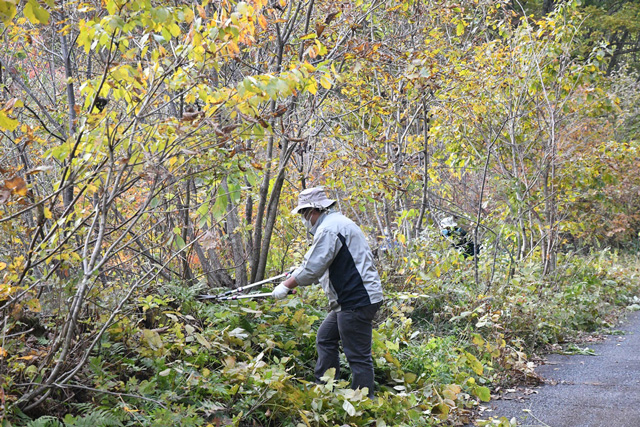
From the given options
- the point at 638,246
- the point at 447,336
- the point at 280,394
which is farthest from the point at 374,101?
the point at 638,246

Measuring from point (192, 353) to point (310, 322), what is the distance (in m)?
1.52

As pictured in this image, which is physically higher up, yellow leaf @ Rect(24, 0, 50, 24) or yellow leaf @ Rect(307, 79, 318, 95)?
yellow leaf @ Rect(24, 0, 50, 24)

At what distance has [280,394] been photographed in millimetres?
4789

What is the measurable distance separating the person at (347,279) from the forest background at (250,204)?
460mm

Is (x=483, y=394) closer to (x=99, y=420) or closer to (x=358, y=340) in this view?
(x=358, y=340)

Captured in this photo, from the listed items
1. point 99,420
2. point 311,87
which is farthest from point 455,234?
point 99,420

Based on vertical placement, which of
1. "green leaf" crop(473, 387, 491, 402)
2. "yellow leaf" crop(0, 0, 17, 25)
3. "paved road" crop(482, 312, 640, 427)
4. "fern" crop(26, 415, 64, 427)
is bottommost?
"paved road" crop(482, 312, 640, 427)

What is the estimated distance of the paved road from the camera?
5.45m

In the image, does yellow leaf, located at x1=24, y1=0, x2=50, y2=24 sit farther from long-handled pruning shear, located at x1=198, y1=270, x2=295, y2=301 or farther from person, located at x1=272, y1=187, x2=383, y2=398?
long-handled pruning shear, located at x1=198, y1=270, x2=295, y2=301

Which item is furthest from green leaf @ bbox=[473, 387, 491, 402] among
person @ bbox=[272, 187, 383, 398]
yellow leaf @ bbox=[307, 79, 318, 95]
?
yellow leaf @ bbox=[307, 79, 318, 95]

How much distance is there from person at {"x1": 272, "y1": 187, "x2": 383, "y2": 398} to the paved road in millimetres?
1300

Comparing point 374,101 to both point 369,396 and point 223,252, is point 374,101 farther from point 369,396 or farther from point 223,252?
point 369,396

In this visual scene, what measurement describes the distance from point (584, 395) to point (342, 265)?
2855 mm

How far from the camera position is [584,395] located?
6.23 meters
